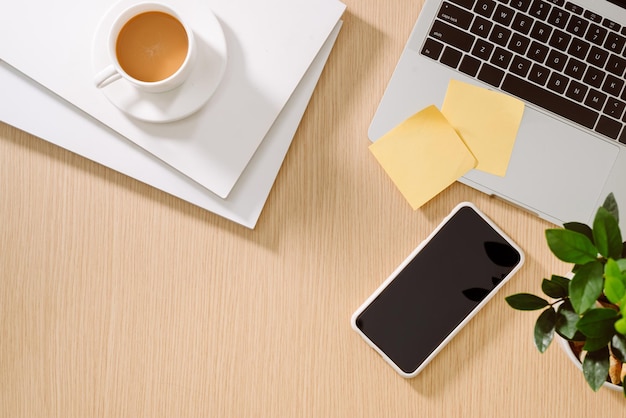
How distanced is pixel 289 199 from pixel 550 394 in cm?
38

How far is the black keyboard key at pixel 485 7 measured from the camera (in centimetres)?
69

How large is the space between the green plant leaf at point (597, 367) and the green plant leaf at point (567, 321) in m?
0.02

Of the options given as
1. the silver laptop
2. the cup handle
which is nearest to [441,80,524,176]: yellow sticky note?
the silver laptop

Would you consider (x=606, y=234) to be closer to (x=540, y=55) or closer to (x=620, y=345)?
(x=620, y=345)

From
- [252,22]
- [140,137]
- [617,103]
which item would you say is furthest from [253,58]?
[617,103]

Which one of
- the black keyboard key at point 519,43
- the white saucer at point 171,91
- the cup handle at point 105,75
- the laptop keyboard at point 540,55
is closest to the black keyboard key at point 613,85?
the laptop keyboard at point 540,55

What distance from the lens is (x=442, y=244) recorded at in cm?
70

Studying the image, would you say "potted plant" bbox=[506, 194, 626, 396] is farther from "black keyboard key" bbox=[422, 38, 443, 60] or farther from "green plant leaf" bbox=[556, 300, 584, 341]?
"black keyboard key" bbox=[422, 38, 443, 60]

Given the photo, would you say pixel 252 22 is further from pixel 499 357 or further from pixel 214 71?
pixel 499 357

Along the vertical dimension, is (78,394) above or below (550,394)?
below

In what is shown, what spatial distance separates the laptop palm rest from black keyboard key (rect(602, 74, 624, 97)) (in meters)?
0.06

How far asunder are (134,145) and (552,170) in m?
0.48

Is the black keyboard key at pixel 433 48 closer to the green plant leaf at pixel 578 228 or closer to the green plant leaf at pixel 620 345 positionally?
the green plant leaf at pixel 578 228

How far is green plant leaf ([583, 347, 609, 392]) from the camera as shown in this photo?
518 millimetres
